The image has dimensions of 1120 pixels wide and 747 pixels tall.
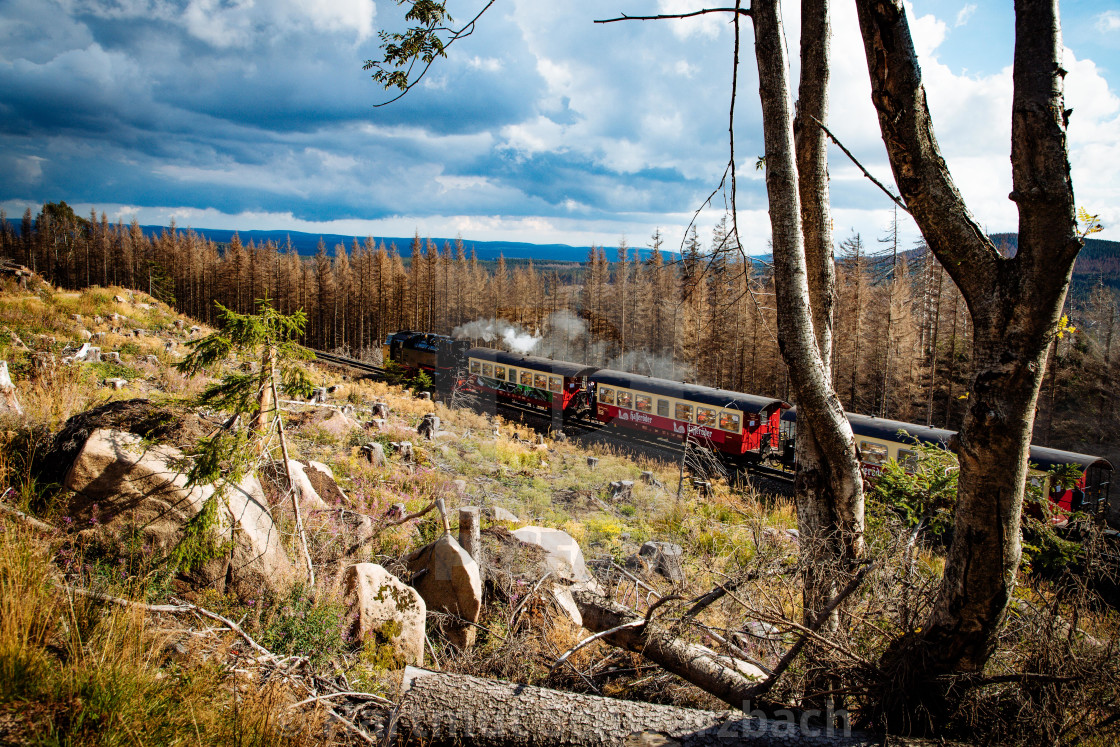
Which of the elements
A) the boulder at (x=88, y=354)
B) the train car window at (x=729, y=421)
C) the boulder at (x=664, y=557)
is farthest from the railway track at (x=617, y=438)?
the boulder at (x=664, y=557)

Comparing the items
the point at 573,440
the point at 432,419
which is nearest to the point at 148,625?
the point at 432,419

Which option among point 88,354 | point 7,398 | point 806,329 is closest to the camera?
point 806,329

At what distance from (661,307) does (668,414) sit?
84.9ft

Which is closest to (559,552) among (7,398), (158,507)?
(158,507)

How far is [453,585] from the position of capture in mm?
4980

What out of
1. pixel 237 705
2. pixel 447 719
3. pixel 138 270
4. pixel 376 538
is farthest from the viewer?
pixel 138 270

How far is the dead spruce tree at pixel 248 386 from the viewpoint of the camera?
13.1 feet

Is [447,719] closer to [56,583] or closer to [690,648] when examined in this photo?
[690,648]

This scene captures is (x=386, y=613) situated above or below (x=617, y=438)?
above

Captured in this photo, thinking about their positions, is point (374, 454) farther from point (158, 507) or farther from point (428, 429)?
point (158, 507)

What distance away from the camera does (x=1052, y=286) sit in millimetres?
2129

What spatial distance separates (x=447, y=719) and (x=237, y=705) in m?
0.98

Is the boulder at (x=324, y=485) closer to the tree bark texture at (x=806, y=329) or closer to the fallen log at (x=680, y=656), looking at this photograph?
the fallen log at (x=680, y=656)

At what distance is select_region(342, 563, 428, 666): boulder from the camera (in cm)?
423
